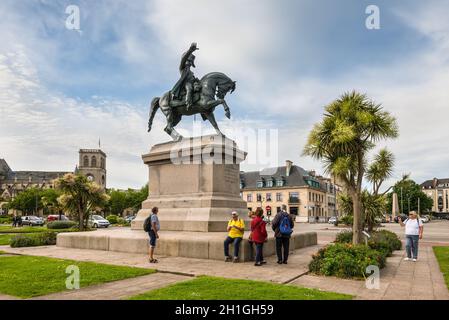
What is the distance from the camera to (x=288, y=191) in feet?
284

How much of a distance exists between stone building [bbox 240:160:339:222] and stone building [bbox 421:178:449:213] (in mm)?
99581

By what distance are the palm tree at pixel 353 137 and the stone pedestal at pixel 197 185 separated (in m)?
3.36

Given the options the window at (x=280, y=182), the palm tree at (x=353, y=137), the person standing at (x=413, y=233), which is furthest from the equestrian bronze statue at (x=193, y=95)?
the window at (x=280, y=182)

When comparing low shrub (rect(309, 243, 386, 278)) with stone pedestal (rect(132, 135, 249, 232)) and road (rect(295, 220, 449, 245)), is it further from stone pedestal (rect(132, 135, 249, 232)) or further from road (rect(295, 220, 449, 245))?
road (rect(295, 220, 449, 245))

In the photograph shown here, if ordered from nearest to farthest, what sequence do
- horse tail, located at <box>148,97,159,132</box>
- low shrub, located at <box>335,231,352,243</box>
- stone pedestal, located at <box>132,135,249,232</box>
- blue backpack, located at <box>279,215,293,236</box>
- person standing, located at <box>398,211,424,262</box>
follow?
blue backpack, located at <box>279,215,293,236</box>
person standing, located at <box>398,211,424,262</box>
stone pedestal, located at <box>132,135,249,232</box>
low shrub, located at <box>335,231,352,243</box>
horse tail, located at <box>148,97,159,132</box>

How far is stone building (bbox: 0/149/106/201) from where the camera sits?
164000mm

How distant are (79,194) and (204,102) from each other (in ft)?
65.1

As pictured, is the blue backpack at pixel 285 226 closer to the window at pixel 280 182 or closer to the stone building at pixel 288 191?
the stone building at pixel 288 191

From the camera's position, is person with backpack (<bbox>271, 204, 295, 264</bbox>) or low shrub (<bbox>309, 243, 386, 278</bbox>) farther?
person with backpack (<bbox>271, 204, 295, 264</bbox>)

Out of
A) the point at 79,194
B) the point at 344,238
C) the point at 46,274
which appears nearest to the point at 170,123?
the point at 46,274

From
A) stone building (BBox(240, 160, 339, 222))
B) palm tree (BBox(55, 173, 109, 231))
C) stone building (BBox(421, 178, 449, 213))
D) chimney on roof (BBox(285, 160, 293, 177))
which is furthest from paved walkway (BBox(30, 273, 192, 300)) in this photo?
stone building (BBox(421, 178, 449, 213))

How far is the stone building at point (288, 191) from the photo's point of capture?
84.8 metres
